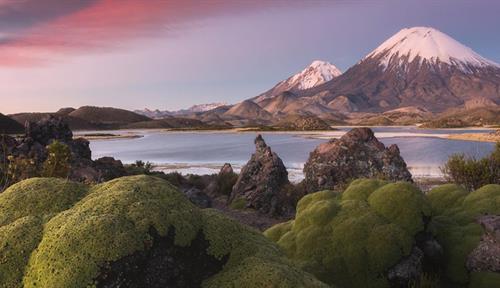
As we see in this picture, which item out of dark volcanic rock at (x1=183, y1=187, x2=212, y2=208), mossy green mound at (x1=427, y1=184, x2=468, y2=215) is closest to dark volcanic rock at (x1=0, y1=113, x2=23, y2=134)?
dark volcanic rock at (x1=183, y1=187, x2=212, y2=208)

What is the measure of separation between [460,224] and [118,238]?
361 inches

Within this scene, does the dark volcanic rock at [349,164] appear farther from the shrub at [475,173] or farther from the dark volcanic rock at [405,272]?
the dark volcanic rock at [405,272]

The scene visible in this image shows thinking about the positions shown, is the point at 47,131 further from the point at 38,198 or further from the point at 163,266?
the point at 163,266

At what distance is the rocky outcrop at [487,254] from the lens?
1053 centimetres

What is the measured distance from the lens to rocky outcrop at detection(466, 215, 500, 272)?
10531 mm

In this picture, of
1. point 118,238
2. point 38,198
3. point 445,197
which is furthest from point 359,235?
point 38,198

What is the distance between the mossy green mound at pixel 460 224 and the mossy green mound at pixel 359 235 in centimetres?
97

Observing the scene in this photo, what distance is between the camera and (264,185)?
1010 inches

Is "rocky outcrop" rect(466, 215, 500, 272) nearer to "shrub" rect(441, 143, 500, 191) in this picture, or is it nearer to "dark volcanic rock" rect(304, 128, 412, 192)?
"shrub" rect(441, 143, 500, 191)

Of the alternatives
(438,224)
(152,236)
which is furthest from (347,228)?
(152,236)

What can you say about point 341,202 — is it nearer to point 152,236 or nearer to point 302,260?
point 302,260

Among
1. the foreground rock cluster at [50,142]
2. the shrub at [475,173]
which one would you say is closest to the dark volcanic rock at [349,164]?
the shrub at [475,173]

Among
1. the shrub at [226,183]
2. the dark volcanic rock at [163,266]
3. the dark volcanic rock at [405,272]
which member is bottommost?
the shrub at [226,183]

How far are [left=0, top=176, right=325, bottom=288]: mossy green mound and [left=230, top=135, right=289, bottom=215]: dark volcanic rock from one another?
1753 cm
